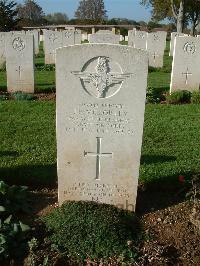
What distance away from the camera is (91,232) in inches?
168

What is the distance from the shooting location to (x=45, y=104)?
31.6ft

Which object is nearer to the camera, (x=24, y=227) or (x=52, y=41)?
(x=24, y=227)

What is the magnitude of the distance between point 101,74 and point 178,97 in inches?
258

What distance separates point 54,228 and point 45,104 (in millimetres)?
5540

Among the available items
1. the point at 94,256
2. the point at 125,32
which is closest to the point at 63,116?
the point at 94,256

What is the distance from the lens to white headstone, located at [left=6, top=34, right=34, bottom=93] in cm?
1070

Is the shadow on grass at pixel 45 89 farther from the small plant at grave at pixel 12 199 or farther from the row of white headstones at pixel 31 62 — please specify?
the small plant at grave at pixel 12 199

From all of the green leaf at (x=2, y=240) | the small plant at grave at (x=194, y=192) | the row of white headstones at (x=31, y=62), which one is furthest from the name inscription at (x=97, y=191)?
the row of white headstones at (x=31, y=62)

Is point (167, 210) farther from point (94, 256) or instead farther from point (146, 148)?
point (146, 148)

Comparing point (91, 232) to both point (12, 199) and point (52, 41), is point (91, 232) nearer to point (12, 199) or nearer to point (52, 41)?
point (12, 199)

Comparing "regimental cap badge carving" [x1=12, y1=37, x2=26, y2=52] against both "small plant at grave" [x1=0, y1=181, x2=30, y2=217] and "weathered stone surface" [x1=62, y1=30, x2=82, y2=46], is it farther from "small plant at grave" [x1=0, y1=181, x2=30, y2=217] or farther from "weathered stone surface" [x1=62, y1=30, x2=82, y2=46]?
"weathered stone surface" [x1=62, y1=30, x2=82, y2=46]

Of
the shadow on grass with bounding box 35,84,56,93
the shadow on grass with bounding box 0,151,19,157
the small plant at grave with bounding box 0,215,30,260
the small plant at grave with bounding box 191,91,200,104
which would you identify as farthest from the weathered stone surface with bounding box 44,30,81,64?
the small plant at grave with bounding box 0,215,30,260

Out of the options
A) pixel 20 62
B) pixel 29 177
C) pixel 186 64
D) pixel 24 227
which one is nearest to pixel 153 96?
pixel 186 64

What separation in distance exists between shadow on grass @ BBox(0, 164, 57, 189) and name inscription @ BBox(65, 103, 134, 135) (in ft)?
4.44
